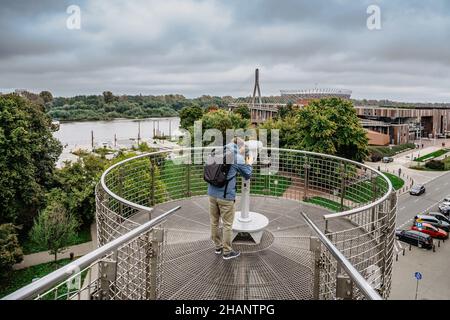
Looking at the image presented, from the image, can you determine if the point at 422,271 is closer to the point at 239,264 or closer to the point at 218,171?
the point at 239,264

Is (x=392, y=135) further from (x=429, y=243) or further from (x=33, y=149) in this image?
(x=33, y=149)

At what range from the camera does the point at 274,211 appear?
19.9ft

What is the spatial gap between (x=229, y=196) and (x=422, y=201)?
2733 cm

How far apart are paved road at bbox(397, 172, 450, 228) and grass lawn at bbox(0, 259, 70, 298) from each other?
65.1 feet

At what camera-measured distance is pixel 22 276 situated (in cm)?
1658

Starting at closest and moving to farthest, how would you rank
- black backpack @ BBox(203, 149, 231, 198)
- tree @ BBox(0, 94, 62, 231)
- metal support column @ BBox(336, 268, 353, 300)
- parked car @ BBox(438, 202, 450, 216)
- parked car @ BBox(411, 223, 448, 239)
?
metal support column @ BBox(336, 268, 353, 300)
black backpack @ BBox(203, 149, 231, 198)
tree @ BBox(0, 94, 62, 231)
parked car @ BBox(411, 223, 448, 239)
parked car @ BBox(438, 202, 450, 216)

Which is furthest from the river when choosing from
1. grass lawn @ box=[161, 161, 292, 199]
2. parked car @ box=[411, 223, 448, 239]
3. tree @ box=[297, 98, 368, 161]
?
parked car @ box=[411, 223, 448, 239]

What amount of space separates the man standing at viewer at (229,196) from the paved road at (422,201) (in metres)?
20.9

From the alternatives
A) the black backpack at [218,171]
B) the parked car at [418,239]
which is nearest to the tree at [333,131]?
the parked car at [418,239]

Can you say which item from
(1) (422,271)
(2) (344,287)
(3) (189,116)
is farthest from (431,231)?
(3) (189,116)

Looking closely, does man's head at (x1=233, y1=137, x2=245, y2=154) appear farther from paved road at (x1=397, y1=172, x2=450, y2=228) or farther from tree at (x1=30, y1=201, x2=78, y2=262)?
paved road at (x1=397, y1=172, x2=450, y2=228)

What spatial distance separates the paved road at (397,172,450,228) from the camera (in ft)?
77.9
